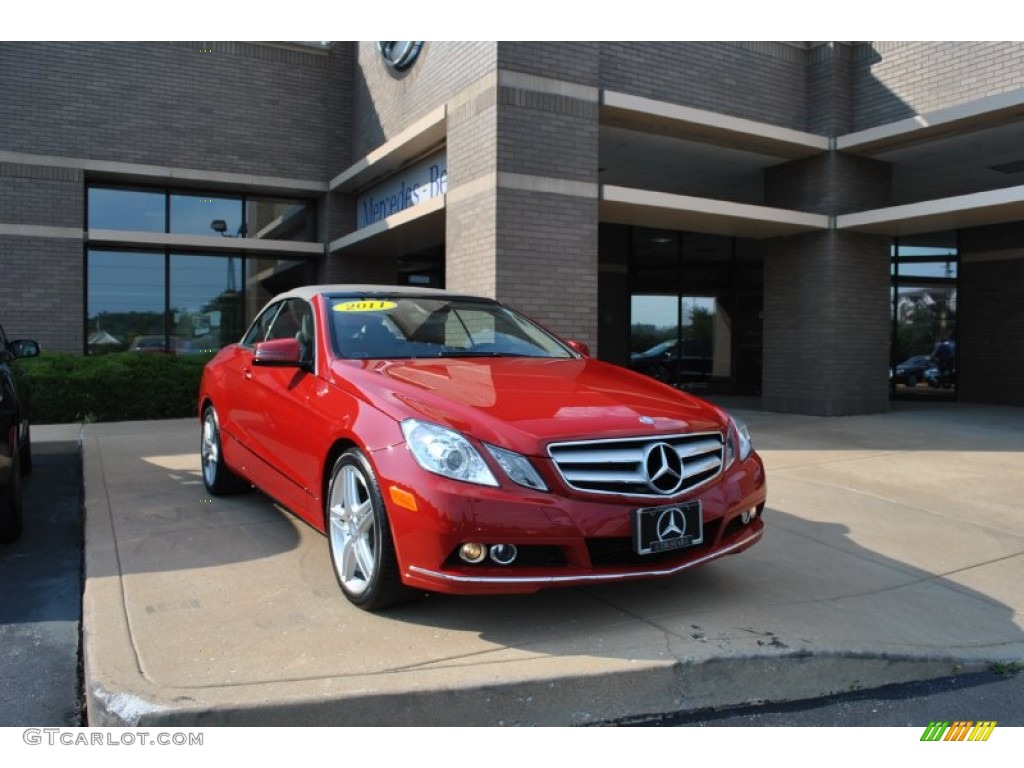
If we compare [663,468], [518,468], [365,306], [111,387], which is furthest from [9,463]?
[111,387]

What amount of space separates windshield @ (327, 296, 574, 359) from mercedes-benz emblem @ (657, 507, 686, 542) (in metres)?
1.68

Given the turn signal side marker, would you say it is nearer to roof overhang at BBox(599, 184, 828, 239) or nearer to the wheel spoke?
the wheel spoke

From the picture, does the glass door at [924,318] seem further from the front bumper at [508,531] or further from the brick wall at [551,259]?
the front bumper at [508,531]

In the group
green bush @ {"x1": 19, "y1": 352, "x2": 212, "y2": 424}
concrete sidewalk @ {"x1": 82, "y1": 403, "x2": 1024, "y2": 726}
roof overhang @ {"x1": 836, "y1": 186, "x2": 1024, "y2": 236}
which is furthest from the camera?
green bush @ {"x1": 19, "y1": 352, "x2": 212, "y2": 424}

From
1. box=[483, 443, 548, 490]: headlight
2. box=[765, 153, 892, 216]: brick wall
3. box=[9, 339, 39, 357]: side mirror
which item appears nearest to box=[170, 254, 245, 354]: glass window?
box=[9, 339, 39, 357]: side mirror

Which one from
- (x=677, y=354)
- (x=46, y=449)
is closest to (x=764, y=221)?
(x=677, y=354)

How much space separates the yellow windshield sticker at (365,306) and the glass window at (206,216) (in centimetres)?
1070

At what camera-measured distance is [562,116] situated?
9.91m

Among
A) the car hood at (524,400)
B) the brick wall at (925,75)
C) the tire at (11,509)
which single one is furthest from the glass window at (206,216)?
the car hood at (524,400)

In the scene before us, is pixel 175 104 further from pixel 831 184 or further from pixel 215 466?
pixel 831 184

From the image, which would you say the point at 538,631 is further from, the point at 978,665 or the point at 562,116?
the point at 562,116

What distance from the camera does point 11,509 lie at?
5.12 m

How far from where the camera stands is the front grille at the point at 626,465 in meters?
3.37

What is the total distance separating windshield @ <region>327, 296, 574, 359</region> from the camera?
458 centimetres
